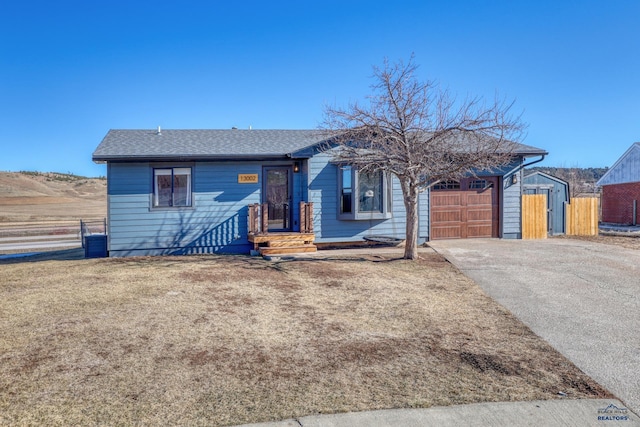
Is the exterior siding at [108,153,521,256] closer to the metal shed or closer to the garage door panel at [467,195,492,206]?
the garage door panel at [467,195,492,206]

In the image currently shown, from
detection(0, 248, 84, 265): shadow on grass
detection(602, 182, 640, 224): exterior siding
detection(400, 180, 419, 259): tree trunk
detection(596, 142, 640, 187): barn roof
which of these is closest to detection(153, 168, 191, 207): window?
detection(0, 248, 84, 265): shadow on grass

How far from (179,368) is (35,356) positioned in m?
1.59

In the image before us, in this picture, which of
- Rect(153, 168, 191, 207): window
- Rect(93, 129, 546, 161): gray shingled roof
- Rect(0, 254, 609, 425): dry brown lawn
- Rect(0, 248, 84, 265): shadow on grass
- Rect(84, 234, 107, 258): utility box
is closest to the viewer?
Rect(0, 254, 609, 425): dry brown lawn

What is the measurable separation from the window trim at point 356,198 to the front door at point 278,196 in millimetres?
1553

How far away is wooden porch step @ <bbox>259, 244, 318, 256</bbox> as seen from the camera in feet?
35.6

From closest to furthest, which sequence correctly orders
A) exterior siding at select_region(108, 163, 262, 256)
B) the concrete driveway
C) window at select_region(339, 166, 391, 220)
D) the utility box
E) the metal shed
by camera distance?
the concrete driveway < exterior siding at select_region(108, 163, 262, 256) < the utility box < window at select_region(339, 166, 391, 220) < the metal shed

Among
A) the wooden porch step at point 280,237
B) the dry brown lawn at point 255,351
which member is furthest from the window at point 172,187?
the dry brown lawn at point 255,351

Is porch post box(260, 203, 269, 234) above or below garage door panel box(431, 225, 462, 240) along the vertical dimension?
above

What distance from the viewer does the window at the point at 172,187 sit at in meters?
11.6

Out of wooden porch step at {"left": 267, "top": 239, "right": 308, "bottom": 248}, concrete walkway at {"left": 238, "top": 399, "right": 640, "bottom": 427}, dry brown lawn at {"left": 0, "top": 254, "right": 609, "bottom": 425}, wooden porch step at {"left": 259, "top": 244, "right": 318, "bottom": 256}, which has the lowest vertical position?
concrete walkway at {"left": 238, "top": 399, "right": 640, "bottom": 427}

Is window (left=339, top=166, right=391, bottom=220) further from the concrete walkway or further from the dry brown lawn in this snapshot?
the concrete walkway

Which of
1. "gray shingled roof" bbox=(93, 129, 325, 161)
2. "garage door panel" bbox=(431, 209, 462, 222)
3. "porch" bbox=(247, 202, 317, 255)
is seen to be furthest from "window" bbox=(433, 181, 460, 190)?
"porch" bbox=(247, 202, 317, 255)

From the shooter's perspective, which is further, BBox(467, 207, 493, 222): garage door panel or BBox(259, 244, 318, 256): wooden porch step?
BBox(467, 207, 493, 222): garage door panel

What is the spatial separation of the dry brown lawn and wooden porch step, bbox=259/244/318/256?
283 centimetres
